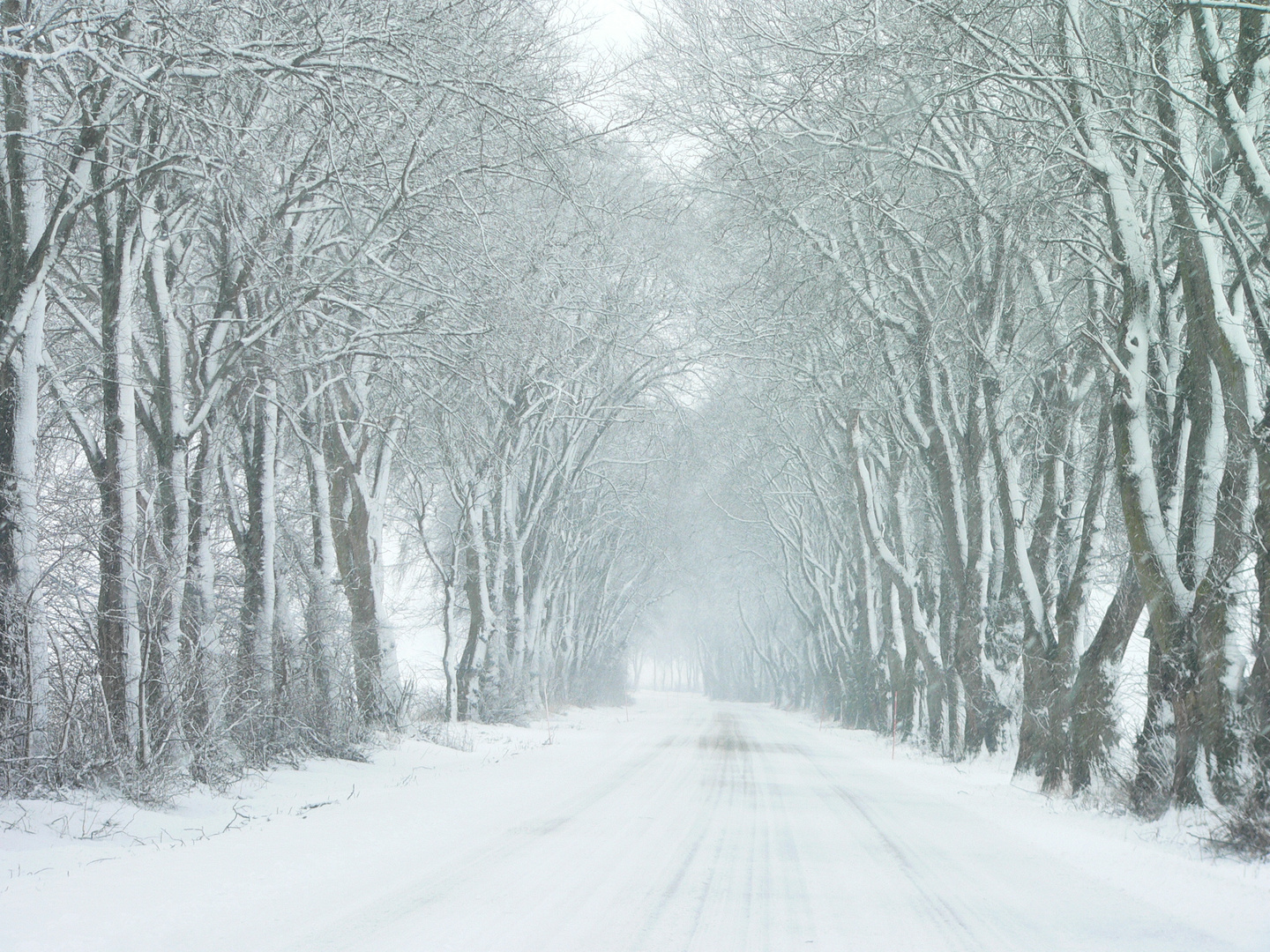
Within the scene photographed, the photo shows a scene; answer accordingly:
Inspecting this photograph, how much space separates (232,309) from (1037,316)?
12666 mm

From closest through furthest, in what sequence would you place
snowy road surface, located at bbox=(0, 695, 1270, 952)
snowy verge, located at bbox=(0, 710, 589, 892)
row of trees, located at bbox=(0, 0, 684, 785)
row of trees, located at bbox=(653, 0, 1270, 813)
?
snowy road surface, located at bbox=(0, 695, 1270, 952), snowy verge, located at bbox=(0, 710, 589, 892), row of trees, located at bbox=(0, 0, 684, 785), row of trees, located at bbox=(653, 0, 1270, 813)

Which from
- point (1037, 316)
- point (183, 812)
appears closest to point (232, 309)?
point (183, 812)

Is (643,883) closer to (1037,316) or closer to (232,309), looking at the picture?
(232,309)

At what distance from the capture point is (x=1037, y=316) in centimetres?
1755

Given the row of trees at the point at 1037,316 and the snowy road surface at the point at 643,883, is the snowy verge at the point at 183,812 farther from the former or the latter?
the row of trees at the point at 1037,316

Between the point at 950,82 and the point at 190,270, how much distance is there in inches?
393

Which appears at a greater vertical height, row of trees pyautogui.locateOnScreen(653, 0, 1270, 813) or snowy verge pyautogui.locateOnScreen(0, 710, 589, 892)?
row of trees pyautogui.locateOnScreen(653, 0, 1270, 813)

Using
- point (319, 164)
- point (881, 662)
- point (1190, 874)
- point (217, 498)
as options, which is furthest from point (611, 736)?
point (1190, 874)

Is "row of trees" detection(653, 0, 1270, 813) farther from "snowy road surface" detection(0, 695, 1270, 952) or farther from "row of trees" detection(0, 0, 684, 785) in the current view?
"row of trees" detection(0, 0, 684, 785)

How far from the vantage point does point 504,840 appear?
7879mm

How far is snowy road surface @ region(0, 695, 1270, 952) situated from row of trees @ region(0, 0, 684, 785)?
200cm

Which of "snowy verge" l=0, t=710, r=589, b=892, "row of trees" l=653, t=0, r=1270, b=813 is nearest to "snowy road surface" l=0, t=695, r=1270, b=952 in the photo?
"snowy verge" l=0, t=710, r=589, b=892

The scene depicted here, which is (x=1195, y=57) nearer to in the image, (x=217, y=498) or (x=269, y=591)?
(x=269, y=591)

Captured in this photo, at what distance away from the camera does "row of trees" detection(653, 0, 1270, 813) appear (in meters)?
9.15
